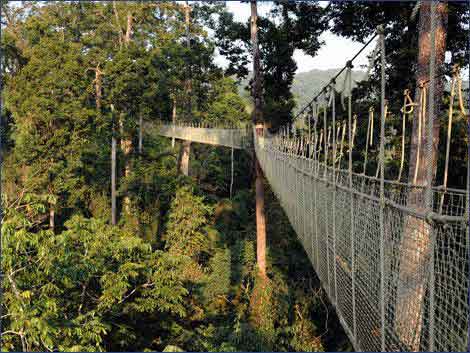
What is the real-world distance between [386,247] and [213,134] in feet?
23.1

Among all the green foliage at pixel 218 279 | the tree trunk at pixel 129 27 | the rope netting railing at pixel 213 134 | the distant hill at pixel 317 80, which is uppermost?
the tree trunk at pixel 129 27

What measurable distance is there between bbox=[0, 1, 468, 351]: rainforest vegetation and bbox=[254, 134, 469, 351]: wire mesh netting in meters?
0.68

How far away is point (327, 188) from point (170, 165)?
9712 millimetres

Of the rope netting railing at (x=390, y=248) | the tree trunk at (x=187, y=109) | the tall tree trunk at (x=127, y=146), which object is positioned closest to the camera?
the rope netting railing at (x=390, y=248)

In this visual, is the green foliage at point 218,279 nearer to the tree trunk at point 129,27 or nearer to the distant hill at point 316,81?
the distant hill at point 316,81

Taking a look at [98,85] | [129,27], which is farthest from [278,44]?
[129,27]

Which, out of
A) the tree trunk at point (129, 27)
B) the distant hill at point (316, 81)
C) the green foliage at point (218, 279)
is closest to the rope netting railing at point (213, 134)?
the distant hill at point (316, 81)

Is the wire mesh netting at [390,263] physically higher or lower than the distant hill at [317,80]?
lower

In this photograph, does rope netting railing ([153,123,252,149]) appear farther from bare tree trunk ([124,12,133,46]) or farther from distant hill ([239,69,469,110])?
bare tree trunk ([124,12,133,46])

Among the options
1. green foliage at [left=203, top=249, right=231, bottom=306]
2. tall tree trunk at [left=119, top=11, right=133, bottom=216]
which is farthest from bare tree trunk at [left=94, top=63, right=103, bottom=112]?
green foliage at [left=203, top=249, right=231, bottom=306]

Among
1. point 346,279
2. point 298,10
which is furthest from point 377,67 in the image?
point 346,279

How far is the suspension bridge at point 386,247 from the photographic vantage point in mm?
1164

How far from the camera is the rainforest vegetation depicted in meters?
3.72

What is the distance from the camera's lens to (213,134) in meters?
8.48
